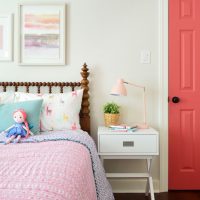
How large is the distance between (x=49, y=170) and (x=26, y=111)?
100 centimetres

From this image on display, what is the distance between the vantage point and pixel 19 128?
1.82 meters

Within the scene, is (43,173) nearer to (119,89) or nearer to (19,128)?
(19,128)

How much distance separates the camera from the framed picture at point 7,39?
2445mm

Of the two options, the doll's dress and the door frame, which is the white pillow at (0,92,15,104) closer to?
the doll's dress

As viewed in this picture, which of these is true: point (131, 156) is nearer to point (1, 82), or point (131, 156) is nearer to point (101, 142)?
point (101, 142)

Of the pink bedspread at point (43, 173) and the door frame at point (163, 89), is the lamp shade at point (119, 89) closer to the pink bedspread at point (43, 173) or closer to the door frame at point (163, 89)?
the door frame at point (163, 89)

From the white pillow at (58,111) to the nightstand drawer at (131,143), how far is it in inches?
11.6

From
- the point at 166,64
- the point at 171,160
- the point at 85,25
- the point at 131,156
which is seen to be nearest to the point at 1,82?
the point at 85,25

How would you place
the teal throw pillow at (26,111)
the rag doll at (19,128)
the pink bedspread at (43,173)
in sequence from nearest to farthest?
1. the pink bedspread at (43,173)
2. the rag doll at (19,128)
3. the teal throw pillow at (26,111)

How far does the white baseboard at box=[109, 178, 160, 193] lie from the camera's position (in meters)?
2.44

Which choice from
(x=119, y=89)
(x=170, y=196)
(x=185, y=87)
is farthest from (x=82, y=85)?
(x=170, y=196)

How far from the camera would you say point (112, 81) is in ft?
8.05

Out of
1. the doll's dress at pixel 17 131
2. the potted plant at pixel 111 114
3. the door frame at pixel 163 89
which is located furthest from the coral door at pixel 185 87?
the doll's dress at pixel 17 131

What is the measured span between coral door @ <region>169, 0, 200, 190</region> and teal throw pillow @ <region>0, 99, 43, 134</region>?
123 centimetres
